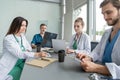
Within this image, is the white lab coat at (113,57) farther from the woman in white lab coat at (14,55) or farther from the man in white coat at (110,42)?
the woman in white lab coat at (14,55)

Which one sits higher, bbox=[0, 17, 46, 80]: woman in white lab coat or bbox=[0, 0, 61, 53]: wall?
bbox=[0, 0, 61, 53]: wall

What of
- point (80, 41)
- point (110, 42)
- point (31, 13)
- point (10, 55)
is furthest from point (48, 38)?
point (31, 13)

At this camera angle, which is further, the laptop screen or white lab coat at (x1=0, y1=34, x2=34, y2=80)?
the laptop screen

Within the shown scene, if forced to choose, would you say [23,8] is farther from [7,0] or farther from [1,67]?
[1,67]

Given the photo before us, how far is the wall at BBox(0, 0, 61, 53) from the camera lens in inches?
171

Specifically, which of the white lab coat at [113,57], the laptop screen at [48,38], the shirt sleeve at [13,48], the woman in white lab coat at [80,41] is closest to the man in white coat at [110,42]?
the white lab coat at [113,57]

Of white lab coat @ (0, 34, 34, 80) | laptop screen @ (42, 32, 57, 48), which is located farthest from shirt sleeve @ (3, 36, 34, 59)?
laptop screen @ (42, 32, 57, 48)

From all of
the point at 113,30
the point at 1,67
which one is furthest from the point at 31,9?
the point at 113,30

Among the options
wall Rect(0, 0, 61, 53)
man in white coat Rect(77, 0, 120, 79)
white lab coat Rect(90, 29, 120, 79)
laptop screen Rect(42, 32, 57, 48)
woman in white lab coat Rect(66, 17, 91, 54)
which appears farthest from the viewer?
wall Rect(0, 0, 61, 53)

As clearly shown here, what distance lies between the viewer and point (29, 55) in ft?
5.99

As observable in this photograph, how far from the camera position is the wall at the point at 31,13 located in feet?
14.3

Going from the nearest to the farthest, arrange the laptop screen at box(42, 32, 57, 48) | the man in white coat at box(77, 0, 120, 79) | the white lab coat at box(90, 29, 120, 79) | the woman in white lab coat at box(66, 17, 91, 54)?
1. the white lab coat at box(90, 29, 120, 79)
2. the man in white coat at box(77, 0, 120, 79)
3. the woman in white lab coat at box(66, 17, 91, 54)
4. the laptop screen at box(42, 32, 57, 48)

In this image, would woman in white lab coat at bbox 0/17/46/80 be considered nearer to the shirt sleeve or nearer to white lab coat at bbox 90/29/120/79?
the shirt sleeve

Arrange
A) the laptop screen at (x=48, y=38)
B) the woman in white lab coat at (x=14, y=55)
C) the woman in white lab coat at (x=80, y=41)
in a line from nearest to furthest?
the woman in white lab coat at (x=14, y=55), the woman in white lab coat at (x=80, y=41), the laptop screen at (x=48, y=38)
